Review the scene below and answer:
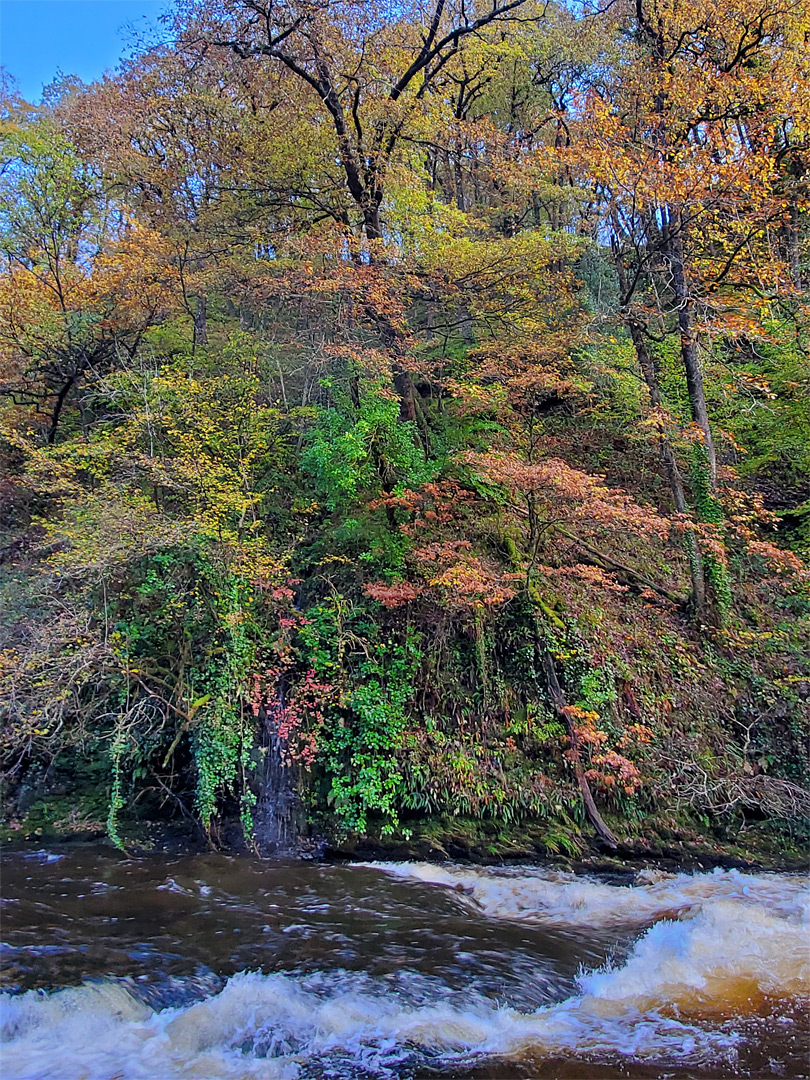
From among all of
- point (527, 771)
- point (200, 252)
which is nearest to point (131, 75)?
point (200, 252)

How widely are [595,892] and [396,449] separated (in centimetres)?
605

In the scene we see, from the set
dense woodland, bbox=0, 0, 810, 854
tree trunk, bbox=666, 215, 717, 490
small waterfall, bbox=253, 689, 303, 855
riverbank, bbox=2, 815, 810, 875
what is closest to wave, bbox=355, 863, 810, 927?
riverbank, bbox=2, 815, 810, 875

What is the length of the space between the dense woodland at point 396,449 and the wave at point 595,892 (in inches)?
20.8

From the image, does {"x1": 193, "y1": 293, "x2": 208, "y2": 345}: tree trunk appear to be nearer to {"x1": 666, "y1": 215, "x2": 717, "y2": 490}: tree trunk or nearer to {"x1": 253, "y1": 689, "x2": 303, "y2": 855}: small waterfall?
{"x1": 253, "y1": 689, "x2": 303, "y2": 855}: small waterfall

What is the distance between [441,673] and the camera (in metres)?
8.08

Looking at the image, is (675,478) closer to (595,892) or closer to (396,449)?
(396,449)

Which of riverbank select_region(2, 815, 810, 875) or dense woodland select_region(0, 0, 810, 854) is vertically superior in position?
dense woodland select_region(0, 0, 810, 854)

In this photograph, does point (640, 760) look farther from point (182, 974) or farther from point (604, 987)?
point (182, 974)

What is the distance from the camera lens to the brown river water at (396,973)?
12.3 ft

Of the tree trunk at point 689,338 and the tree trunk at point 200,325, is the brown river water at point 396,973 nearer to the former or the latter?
the tree trunk at point 689,338

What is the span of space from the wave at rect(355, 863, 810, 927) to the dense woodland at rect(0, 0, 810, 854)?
0.53 meters

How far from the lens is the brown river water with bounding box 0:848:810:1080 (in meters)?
3.75

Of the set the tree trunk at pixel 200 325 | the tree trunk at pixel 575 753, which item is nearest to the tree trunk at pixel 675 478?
the tree trunk at pixel 575 753

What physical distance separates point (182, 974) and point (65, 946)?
113 cm
